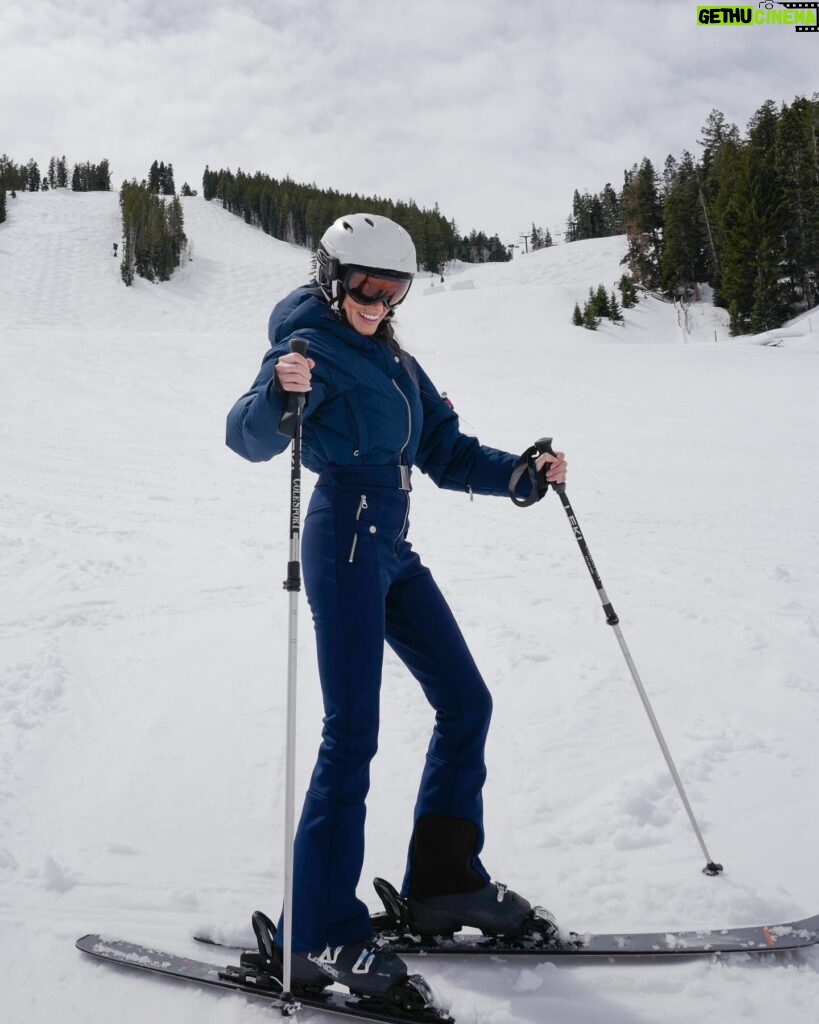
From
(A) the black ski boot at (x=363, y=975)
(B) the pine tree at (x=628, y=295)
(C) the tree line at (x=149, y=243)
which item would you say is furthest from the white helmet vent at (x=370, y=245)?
(C) the tree line at (x=149, y=243)

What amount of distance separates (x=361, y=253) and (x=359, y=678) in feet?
4.77

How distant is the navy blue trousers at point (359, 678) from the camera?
231 centimetres

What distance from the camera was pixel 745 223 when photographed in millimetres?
42312

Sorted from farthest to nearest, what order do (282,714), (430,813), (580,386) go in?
1. (580,386)
2. (282,714)
3. (430,813)

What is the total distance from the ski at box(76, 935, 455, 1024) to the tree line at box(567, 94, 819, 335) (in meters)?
42.4

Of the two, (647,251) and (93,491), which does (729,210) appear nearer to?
(647,251)

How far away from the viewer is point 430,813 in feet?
8.83

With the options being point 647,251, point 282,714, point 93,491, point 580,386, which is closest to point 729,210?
point 647,251

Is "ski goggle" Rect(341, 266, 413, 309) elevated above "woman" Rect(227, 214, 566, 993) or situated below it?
above

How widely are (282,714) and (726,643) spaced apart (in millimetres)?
3178

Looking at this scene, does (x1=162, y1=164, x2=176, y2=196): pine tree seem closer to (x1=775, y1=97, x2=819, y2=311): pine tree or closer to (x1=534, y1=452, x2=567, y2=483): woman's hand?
(x1=775, y1=97, x2=819, y2=311): pine tree

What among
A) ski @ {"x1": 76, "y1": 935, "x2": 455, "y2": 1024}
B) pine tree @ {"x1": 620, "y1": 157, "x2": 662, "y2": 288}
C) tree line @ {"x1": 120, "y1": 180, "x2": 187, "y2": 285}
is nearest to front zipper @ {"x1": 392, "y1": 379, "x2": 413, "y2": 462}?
ski @ {"x1": 76, "y1": 935, "x2": 455, "y2": 1024}

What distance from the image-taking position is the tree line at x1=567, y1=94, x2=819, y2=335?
134 ft

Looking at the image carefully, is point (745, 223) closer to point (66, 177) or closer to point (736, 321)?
point (736, 321)
